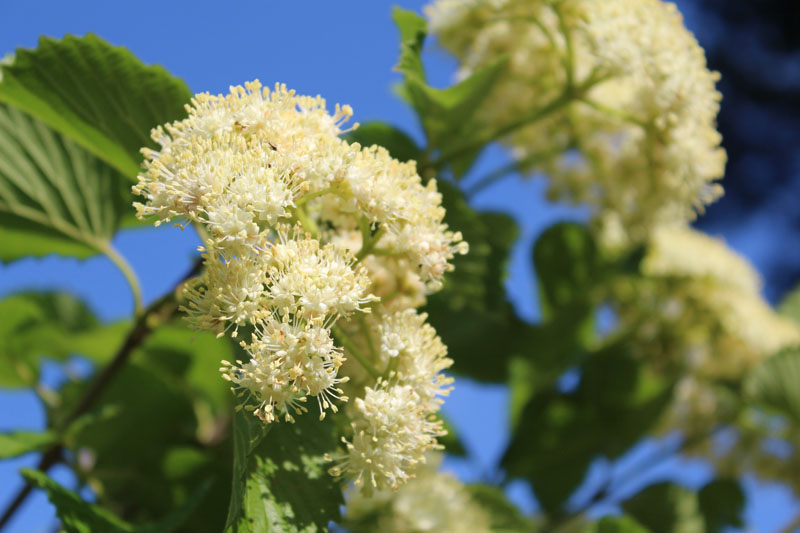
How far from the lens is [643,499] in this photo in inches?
67.0

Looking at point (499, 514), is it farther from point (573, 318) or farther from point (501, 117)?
point (501, 117)

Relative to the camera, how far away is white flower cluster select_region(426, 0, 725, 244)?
1172 millimetres

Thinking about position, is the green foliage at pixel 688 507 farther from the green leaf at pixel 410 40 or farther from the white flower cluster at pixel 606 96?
the green leaf at pixel 410 40

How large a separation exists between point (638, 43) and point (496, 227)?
0.46m

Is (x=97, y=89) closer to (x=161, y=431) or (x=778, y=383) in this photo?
(x=161, y=431)

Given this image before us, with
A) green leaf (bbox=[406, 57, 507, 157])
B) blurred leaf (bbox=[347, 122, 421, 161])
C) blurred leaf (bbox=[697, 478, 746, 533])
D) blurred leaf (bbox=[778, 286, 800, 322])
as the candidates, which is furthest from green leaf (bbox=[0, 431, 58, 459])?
blurred leaf (bbox=[778, 286, 800, 322])

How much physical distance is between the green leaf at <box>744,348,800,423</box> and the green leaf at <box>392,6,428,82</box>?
3.78 feet

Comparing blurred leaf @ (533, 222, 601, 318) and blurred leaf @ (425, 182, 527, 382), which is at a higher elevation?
blurred leaf @ (533, 222, 601, 318)

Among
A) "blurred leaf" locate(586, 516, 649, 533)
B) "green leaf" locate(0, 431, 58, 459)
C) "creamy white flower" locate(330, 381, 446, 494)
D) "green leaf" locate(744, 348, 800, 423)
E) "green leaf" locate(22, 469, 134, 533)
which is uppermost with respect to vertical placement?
"green leaf" locate(744, 348, 800, 423)

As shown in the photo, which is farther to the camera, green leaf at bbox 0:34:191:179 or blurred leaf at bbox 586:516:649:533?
blurred leaf at bbox 586:516:649:533

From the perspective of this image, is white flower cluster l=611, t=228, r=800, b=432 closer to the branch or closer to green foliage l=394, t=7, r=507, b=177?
green foliage l=394, t=7, r=507, b=177

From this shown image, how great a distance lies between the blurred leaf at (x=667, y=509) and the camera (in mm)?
1659

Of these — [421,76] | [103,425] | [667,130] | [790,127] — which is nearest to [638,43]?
[667,130]

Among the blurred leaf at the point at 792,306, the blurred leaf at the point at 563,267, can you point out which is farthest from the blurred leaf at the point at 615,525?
the blurred leaf at the point at 792,306
